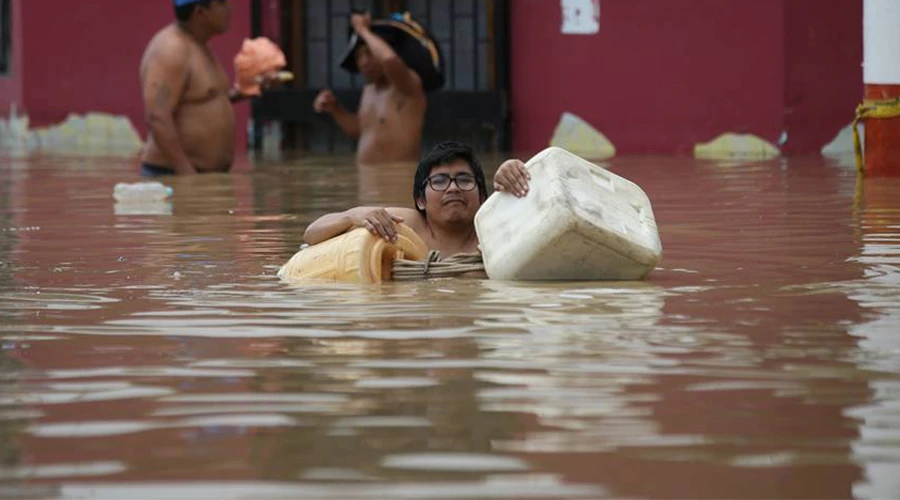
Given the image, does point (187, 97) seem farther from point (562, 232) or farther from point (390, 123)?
point (562, 232)

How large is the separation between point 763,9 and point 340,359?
11.0 metres

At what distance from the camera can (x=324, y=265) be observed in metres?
6.75

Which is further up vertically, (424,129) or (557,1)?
(557,1)

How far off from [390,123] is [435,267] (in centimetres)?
771

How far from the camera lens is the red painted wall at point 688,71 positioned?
15211mm

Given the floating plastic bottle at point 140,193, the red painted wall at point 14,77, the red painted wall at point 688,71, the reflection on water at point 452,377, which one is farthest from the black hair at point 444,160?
the red painted wall at point 14,77

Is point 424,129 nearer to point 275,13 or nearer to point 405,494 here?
point 275,13

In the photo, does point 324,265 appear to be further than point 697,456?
Yes

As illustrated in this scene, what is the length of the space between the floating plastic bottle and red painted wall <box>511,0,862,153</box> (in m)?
5.80

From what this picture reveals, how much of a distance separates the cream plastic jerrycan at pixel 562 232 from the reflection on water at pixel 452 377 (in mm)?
108

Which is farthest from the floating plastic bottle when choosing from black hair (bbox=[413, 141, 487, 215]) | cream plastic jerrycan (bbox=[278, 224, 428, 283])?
cream plastic jerrycan (bbox=[278, 224, 428, 283])

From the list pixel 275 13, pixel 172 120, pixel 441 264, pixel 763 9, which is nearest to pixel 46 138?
pixel 275 13

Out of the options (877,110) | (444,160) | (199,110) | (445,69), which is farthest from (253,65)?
(444,160)

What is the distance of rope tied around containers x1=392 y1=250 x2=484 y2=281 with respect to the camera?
6.79 m
